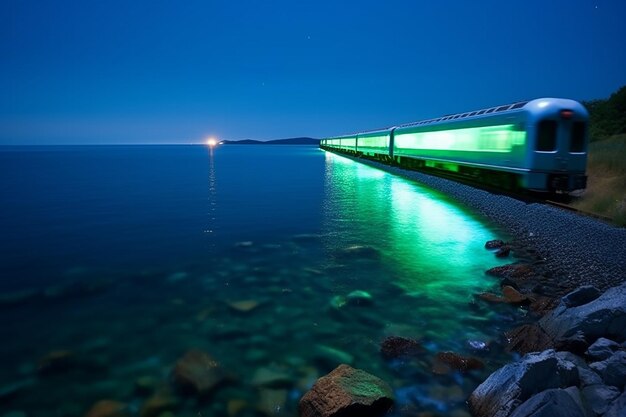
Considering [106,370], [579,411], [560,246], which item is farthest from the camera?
[560,246]

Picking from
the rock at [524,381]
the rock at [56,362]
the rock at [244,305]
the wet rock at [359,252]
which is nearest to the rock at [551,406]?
the rock at [524,381]

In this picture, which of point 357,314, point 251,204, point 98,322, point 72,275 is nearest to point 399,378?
point 357,314

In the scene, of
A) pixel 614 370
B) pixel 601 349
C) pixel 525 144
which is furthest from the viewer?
pixel 525 144

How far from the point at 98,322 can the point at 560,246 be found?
449 inches

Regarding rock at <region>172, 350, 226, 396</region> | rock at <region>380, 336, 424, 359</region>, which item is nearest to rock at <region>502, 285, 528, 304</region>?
rock at <region>380, 336, 424, 359</region>

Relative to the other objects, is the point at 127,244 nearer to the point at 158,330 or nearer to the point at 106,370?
the point at 158,330

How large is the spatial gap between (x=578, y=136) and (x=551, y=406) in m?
14.6

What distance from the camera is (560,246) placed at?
1100cm

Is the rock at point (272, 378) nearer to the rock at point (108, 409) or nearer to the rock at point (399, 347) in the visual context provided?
the rock at point (399, 347)

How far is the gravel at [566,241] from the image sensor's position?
8852mm

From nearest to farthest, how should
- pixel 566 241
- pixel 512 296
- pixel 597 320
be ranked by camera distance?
pixel 597 320 → pixel 512 296 → pixel 566 241

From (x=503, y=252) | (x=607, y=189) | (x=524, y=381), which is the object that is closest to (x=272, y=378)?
(x=524, y=381)

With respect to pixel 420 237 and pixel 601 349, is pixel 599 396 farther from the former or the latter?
pixel 420 237

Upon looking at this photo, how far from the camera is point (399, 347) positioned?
684 cm
